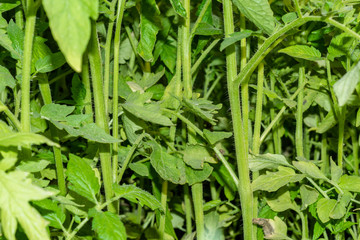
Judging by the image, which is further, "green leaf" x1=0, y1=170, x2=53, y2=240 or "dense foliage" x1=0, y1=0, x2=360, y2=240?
"dense foliage" x1=0, y1=0, x2=360, y2=240

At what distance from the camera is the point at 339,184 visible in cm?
76

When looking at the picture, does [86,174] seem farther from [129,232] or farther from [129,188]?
[129,232]

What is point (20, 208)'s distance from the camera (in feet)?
1.47

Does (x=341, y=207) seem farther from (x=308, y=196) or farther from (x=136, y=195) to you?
(x=136, y=195)

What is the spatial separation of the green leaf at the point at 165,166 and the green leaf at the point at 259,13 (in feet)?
0.83

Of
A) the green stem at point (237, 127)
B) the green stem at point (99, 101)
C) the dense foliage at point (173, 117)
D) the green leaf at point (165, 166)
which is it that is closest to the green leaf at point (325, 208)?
the dense foliage at point (173, 117)

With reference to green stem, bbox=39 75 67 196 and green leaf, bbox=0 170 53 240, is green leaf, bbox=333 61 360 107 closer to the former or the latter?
green leaf, bbox=0 170 53 240

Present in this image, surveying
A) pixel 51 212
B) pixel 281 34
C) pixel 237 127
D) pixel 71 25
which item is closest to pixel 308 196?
pixel 237 127

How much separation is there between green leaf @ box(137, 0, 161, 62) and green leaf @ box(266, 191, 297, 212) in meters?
0.33

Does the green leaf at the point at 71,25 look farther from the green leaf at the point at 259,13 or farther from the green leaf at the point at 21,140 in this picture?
the green leaf at the point at 259,13

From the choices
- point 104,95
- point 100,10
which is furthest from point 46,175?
point 100,10

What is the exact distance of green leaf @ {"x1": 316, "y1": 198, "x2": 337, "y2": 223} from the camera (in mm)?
719

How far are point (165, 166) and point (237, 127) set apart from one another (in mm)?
131

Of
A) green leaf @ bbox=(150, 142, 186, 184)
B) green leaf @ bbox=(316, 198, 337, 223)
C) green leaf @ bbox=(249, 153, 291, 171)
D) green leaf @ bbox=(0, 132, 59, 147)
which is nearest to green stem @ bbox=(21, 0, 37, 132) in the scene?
green leaf @ bbox=(0, 132, 59, 147)
